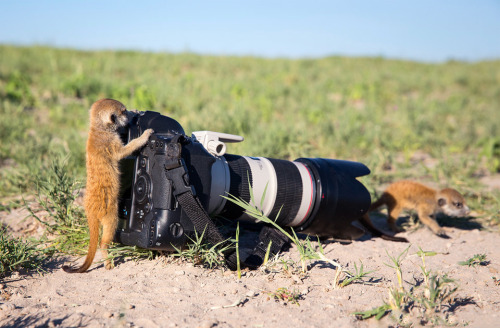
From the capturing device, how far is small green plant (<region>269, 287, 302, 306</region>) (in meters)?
2.38

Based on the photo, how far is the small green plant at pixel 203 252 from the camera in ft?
8.53

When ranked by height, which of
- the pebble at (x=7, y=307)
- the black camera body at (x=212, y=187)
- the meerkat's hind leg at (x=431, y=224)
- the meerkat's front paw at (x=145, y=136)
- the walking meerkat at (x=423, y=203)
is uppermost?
the meerkat's front paw at (x=145, y=136)

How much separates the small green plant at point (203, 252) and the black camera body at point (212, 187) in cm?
8

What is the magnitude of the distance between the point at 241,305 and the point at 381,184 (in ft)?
9.96

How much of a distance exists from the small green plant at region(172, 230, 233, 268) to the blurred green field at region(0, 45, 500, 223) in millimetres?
1605

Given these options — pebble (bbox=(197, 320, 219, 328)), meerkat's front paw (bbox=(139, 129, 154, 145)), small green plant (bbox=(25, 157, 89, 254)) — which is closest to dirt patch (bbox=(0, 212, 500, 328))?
pebble (bbox=(197, 320, 219, 328))

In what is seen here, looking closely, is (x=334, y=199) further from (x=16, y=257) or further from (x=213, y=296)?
(x=16, y=257)

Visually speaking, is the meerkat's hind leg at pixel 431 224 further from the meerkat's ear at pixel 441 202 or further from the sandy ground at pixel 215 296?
the sandy ground at pixel 215 296

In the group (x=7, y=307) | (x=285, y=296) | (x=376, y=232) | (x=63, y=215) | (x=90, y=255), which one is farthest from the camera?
(x=376, y=232)

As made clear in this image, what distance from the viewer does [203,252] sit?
2.74 m

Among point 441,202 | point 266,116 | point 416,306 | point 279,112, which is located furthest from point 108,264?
point 279,112

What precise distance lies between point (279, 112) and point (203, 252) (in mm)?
5213

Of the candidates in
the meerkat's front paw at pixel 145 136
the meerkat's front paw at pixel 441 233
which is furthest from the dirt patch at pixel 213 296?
the meerkat's front paw at pixel 145 136

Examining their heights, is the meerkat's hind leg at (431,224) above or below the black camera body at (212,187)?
below
